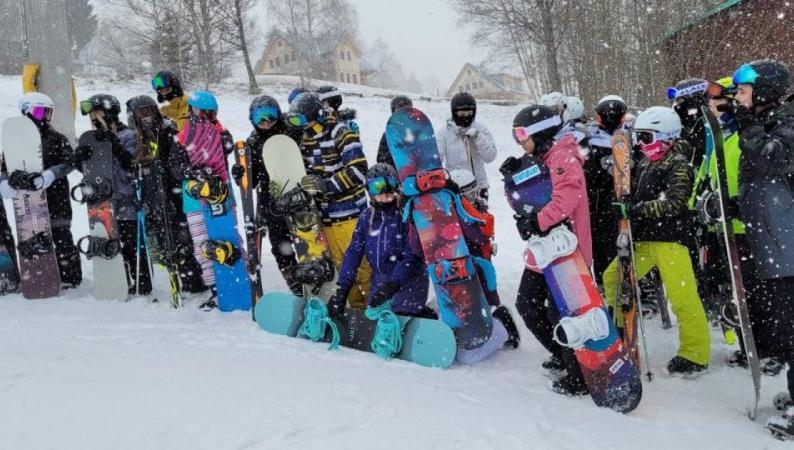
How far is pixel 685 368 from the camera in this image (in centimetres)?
363

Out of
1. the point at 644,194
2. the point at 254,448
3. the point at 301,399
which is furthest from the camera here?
the point at 644,194

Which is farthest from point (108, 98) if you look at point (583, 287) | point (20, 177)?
point (583, 287)

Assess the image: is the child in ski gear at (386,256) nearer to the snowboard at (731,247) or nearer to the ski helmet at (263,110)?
the ski helmet at (263,110)

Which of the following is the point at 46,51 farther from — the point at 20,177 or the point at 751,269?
the point at 751,269

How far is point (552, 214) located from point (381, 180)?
1260 millimetres

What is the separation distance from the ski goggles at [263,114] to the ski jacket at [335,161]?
13.8 inches

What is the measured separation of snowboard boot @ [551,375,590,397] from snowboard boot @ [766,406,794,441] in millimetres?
911

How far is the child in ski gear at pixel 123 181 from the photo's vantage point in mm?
5227

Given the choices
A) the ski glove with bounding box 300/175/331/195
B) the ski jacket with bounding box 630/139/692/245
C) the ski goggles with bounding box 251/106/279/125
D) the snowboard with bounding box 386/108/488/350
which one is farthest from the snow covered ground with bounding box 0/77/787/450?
the ski goggles with bounding box 251/106/279/125

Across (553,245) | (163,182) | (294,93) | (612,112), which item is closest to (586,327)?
(553,245)

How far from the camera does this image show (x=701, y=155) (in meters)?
4.38

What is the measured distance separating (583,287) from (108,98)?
4588 millimetres

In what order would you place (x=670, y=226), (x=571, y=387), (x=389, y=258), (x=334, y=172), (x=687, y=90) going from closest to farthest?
(x=571, y=387) → (x=670, y=226) → (x=389, y=258) → (x=687, y=90) → (x=334, y=172)

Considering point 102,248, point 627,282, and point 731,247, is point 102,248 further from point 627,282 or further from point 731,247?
point 731,247
